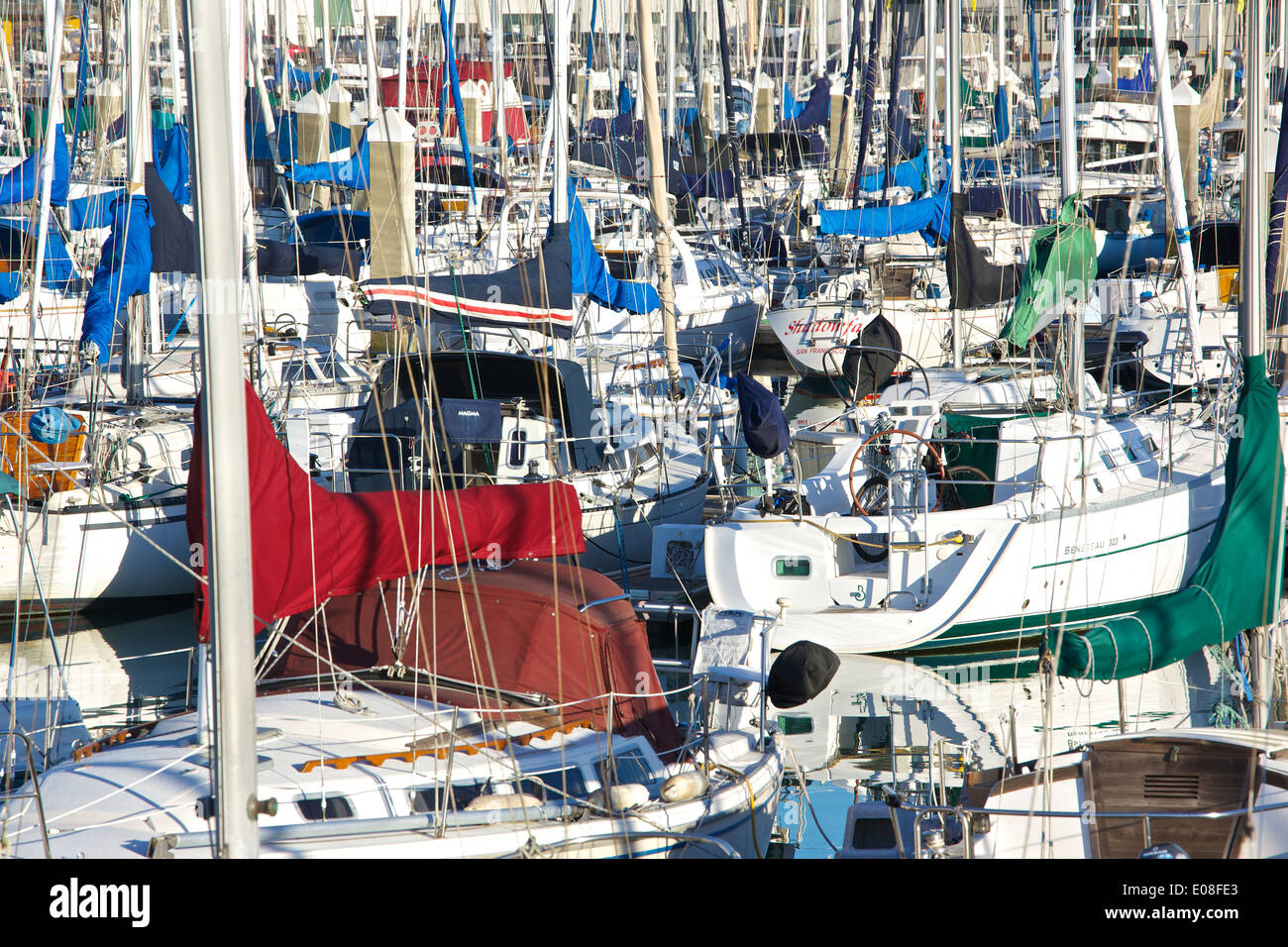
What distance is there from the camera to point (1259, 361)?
8.45 metres

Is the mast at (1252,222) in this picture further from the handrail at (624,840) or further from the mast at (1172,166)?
the handrail at (624,840)

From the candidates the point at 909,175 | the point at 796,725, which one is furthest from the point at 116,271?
the point at 909,175

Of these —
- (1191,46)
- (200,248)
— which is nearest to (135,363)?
(200,248)

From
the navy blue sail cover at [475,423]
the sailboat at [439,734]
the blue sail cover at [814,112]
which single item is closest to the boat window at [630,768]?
the sailboat at [439,734]

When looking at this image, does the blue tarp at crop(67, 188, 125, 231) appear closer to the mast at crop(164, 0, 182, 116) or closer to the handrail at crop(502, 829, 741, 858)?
the mast at crop(164, 0, 182, 116)

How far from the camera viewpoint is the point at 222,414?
13.0 ft

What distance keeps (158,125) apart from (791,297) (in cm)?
1372

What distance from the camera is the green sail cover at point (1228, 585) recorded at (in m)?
9.10

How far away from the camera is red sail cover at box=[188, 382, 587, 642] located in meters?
6.90

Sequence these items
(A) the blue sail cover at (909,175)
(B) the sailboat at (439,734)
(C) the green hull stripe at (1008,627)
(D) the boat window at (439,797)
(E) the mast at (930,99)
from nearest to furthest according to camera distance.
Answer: (B) the sailboat at (439,734), (D) the boat window at (439,797), (C) the green hull stripe at (1008,627), (E) the mast at (930,99), (A) the blue sail cover at (909,175)

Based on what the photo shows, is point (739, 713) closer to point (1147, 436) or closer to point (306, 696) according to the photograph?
point (306, 696)

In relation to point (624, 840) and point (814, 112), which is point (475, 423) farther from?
point (814, 112)

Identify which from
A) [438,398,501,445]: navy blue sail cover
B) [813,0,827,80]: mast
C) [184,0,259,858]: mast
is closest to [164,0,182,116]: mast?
[438,398,501,445]: navy blue sail cover

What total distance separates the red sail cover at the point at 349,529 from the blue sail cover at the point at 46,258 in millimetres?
10292
